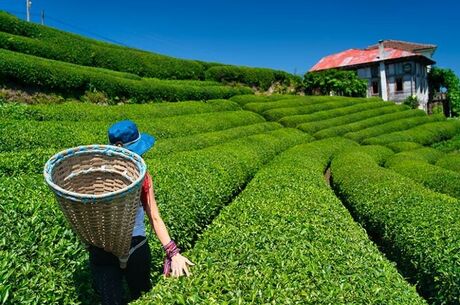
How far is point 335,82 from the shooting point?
52.3 metres

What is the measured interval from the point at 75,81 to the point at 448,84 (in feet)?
165

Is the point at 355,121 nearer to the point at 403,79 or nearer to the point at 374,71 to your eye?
the point at 403,79

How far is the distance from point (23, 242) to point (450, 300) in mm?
6958

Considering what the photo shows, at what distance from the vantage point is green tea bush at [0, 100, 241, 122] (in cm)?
1833

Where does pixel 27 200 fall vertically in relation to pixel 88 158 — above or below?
below

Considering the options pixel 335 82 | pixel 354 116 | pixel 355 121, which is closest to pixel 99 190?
pixel 355 121

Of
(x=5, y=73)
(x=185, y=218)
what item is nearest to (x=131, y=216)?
(x=185, y=218)

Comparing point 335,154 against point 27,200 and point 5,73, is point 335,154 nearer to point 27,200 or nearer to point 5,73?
point 5,73

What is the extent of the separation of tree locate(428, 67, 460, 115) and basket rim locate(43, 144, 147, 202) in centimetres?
6019

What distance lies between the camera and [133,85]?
93.2 ft

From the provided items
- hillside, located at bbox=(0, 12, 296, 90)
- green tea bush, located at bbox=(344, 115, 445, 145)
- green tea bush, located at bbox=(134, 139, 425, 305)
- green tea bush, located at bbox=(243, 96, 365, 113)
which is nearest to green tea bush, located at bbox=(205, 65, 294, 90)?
hillside, located at bbox=(0, 12, 296, 90)

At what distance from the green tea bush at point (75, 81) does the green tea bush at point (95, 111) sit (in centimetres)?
212

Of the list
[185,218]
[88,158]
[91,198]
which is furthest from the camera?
[185,218]

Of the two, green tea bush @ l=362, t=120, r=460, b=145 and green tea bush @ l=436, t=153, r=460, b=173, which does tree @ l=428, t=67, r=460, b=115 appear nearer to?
green tea bush @ l=362, t=120, r=460, b=145
